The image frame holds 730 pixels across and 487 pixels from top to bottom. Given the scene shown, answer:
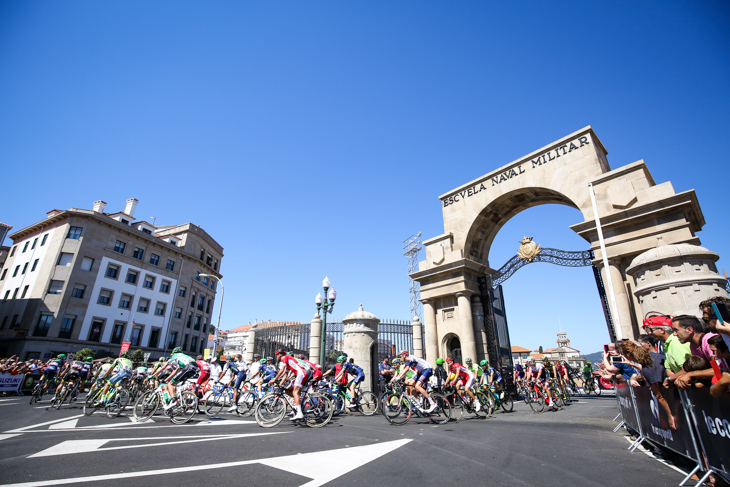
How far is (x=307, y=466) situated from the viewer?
403 centimetres

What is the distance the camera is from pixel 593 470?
3.94 metres

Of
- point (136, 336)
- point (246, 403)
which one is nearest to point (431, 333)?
point (246, 403)

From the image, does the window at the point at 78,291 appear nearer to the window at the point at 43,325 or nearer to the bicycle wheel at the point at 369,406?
the window at the point at 43,325

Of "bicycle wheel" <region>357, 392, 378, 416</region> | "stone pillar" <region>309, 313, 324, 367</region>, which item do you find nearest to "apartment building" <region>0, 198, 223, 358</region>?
"stone pillar" <region>309, 313, 324, 367</region>

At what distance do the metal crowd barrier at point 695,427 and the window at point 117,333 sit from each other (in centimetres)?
4073

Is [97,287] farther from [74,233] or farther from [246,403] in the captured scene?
[246,403]

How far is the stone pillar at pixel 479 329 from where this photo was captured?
14.0 metres

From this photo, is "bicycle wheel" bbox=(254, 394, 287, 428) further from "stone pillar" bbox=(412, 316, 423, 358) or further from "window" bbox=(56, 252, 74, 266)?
"window" bbox=(56, 252, 74, 266)

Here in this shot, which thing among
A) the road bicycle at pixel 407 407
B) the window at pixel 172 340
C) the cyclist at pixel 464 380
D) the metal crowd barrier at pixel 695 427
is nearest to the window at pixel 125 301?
the window at pixel 172 340

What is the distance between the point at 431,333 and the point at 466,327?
1.75 meters

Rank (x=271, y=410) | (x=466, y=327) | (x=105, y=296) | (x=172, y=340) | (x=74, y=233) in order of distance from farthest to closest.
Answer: (x=172, y=340)
(x=105, y=296)
(x=74, y=233)
(x=466, y=327)
(x=271, y=410)

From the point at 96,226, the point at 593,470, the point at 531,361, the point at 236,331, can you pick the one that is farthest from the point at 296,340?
the point at 236,331

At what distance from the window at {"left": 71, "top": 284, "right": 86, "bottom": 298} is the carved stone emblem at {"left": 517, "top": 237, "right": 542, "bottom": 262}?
37399mm

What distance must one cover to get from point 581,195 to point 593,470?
34.2 ft
